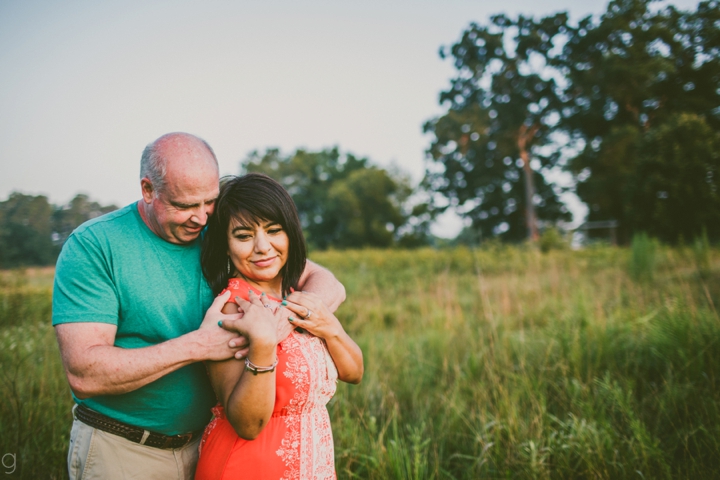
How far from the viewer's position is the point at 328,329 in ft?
5.69

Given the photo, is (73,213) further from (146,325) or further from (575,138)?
(575,138)

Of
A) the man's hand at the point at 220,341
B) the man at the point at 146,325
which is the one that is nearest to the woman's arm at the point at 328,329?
the man at the point at 146,325

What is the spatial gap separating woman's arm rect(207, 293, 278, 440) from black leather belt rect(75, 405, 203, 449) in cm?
44

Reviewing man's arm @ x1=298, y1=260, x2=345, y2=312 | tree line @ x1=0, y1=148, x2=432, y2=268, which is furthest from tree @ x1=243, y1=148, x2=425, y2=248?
man's arm @ x1=298, y1=260, x2=345, y2=312

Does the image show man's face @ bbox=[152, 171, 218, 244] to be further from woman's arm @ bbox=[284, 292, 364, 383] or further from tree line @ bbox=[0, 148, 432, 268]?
tree line @ bbox=[0, 148, 432, 268]

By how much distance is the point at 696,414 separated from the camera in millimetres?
2746

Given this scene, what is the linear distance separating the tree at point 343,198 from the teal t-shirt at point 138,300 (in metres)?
32.8

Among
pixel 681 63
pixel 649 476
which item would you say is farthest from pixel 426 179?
pixel 649 476

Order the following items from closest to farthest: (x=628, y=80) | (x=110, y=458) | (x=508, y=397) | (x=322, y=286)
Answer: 1. (x=110, y=458)
2. (x=322, y=286)
3. (x=508, y=397)
4. (x=628, y=80)

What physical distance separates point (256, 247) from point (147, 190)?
21.6 inches

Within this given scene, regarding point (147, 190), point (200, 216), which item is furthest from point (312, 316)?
point (147, 190)

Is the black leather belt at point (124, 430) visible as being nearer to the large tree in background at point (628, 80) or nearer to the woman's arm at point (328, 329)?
the woman's arm at point (328, 329)

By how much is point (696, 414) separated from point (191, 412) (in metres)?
3.32

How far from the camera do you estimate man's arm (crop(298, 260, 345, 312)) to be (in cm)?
199
